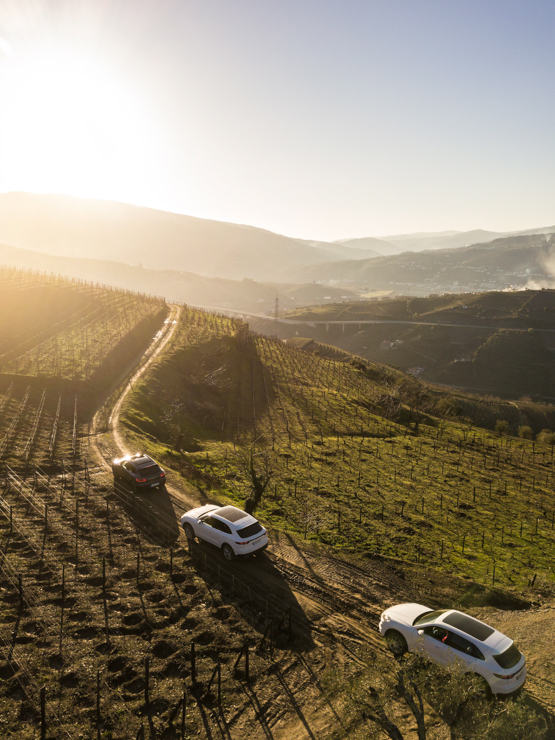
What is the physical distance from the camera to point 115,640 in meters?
14.9

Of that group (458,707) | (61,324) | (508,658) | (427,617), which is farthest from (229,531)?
(61,324)

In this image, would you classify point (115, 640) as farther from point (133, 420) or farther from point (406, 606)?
point (133, 420)

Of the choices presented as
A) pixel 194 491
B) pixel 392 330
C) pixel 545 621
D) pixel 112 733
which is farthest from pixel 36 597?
pixel 392 330

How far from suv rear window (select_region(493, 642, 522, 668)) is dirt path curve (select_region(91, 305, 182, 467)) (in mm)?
26718

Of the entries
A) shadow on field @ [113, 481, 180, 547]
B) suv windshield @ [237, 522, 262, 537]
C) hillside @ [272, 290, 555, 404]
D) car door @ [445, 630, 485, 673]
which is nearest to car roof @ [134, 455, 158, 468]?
shadow on field @ [113, 481, 180, 547]

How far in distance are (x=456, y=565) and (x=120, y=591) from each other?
17.3m

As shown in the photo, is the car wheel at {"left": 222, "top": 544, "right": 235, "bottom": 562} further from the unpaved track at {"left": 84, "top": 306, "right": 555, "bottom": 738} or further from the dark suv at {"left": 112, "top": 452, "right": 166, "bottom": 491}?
the dark suv at {"left": 112, "top": 452, "right": 166, "bottom": 491}

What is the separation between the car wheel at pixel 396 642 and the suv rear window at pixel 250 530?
24.5ft

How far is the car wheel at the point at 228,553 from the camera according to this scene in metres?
20.2

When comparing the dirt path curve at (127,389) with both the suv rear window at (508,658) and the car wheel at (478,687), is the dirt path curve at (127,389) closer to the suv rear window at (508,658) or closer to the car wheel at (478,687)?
the car wheel at (478,687)

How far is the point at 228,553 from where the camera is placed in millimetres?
20359

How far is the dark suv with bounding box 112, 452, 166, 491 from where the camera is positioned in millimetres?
26812

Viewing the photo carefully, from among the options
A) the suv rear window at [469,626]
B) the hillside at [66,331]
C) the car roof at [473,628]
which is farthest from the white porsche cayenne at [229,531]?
the hillside at [66,331]

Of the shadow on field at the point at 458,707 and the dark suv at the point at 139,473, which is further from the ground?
the shadow on field at the point at 458,707
